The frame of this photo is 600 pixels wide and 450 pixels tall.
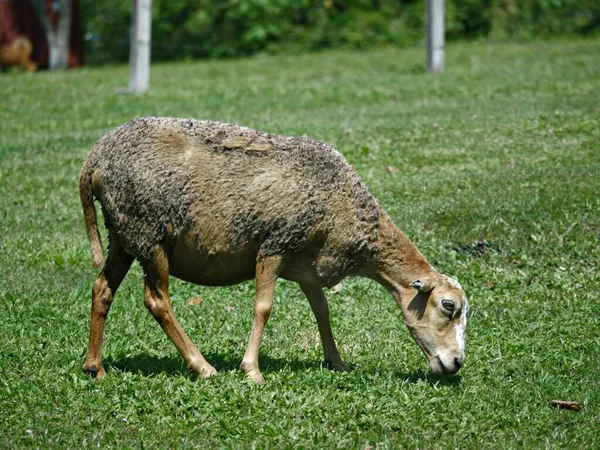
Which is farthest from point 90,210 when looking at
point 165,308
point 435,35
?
point 435,35

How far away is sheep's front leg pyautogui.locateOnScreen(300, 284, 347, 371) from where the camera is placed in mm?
6672

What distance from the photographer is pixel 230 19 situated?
2600cm

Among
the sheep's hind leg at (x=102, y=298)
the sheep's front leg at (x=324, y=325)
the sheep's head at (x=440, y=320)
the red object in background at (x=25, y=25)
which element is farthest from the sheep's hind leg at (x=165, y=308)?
the red object in background at (x=25, y=25)

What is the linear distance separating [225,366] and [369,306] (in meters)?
1.79

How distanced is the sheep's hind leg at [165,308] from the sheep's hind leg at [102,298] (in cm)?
32

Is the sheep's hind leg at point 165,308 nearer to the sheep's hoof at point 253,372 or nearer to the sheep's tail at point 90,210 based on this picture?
the sheep's hoof at point 253,372

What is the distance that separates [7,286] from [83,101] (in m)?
9.68

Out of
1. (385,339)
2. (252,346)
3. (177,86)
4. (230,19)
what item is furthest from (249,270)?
(230,19)

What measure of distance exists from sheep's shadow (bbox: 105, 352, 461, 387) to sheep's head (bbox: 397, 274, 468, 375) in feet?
0.54

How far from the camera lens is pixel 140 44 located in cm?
1780

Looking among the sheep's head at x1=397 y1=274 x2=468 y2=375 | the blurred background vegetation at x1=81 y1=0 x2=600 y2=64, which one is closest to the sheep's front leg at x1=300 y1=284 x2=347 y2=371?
the sheep's head at x1=397 y1=274 x2=468 y2=375

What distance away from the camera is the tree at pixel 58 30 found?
2400cm

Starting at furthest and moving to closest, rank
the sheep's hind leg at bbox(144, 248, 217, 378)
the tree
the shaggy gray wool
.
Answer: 1. the tree
2. the sheep's hind leg at bbox(144, 248, 217, 378)
3. the shaggy gray wool

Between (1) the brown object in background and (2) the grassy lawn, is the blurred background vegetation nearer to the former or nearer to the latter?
(1) the brown object in background
